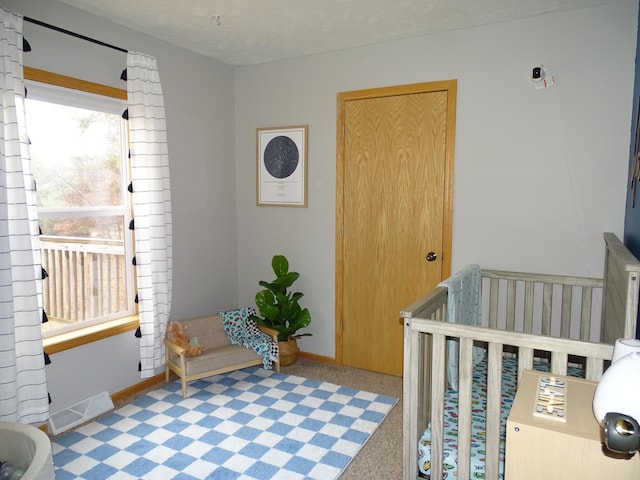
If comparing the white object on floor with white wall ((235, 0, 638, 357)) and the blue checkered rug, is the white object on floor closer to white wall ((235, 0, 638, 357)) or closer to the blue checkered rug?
the blue checkered rug

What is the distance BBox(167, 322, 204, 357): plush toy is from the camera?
317cm

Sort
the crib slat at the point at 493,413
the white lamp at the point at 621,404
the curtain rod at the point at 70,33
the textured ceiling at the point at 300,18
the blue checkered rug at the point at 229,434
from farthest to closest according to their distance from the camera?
1. the textured ceiling at the point at 300,18
2. the curtain rod at the point at 70,33
3. the blue checkered rug at the point at 229,434
4. the crib slat at the point at 493,413
5. the white lamp at the point at 621,404

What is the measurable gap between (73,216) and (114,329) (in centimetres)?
79

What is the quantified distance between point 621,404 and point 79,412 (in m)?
2.89

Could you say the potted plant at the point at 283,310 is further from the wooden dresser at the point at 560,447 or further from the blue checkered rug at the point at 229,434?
the wooden dresser at the point at 560,447

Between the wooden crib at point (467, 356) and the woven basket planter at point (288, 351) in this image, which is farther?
the woven basket planter at point (288, 351)

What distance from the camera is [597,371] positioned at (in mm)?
1540

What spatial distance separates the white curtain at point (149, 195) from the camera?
9.98ft

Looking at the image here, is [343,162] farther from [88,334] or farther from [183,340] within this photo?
[88,334]

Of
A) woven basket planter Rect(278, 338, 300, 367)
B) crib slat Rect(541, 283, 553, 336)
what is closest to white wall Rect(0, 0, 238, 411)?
woven basket planter Rect(278, 338, 300, 367)

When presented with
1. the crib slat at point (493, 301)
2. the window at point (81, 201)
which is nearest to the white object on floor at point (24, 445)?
the window at point (81, 201)

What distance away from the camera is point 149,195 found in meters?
3.10

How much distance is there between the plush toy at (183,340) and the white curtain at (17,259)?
87 centimetres

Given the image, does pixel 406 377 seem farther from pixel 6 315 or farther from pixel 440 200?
pixel 6 315
